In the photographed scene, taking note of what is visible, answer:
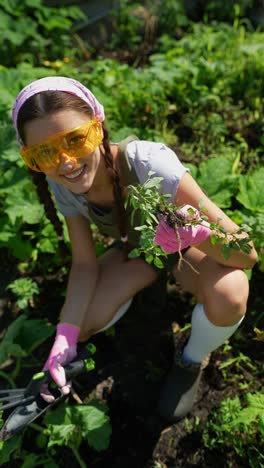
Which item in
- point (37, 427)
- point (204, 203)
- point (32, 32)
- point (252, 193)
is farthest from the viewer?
point (32, 32)

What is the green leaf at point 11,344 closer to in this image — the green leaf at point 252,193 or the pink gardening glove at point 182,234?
the pink gardening glove at point 182,234

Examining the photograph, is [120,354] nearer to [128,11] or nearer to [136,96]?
[136,96]

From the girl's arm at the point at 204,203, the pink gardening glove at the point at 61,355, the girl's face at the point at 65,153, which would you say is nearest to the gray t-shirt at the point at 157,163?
the girl's arm at the point at 204,203

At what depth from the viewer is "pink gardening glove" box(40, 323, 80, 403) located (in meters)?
1.92

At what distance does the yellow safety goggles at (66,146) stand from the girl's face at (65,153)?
1 centimetres

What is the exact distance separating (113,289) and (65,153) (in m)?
0.79

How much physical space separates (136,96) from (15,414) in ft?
6.99

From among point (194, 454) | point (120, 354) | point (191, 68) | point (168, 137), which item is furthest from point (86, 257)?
point (191, 68)

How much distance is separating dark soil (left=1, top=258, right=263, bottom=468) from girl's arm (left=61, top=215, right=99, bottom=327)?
371 mm

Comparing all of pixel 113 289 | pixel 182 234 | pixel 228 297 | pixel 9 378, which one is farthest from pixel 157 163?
pixel 9 378

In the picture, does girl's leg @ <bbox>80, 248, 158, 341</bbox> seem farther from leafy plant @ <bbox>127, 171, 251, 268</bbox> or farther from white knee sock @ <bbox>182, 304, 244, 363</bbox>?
leafy plant @ <bbox>127, 171, 251, 268</bbox>

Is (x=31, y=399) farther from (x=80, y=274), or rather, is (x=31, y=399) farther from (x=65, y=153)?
(x=65, y=153)

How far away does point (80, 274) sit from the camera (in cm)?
222

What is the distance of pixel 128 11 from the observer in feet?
14.9
